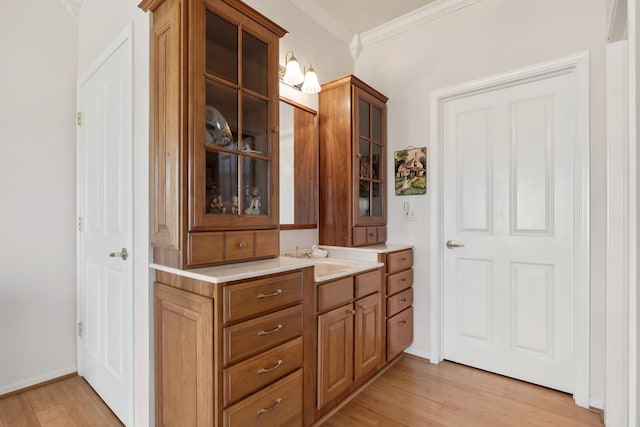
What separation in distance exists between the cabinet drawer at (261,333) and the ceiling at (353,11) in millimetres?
2329

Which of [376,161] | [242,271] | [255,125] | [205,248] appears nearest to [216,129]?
[255,125]

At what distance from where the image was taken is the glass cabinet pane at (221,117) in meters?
1.49

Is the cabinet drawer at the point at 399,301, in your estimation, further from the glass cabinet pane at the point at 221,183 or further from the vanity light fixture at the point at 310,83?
the vanity light fixture at the point at 310,83

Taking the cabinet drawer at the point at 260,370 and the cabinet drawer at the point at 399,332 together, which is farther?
the cabinet drawer at the point at 399,332

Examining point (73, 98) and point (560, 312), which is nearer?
point (560, 312)

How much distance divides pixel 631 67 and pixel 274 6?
6.99 feet

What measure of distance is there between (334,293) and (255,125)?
40.0 inches

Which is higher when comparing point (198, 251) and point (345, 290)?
point (198, 251)

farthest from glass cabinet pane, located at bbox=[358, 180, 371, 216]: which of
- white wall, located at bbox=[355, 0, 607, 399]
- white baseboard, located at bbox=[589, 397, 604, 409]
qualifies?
white baseboard, located at bbox=[589, 397, 604, 409]

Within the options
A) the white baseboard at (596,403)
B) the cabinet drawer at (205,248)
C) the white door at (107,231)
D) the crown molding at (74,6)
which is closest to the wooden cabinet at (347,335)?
the cabinet drawer at (205,248)

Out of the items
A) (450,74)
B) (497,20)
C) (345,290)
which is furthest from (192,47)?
(497,20)

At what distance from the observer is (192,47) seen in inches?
55.2

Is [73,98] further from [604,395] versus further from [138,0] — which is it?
[604,395]

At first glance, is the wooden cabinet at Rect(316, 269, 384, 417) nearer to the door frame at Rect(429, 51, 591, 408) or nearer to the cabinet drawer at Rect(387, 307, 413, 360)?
the cabinet drawer at Rect(387, 307, 413, 360)
